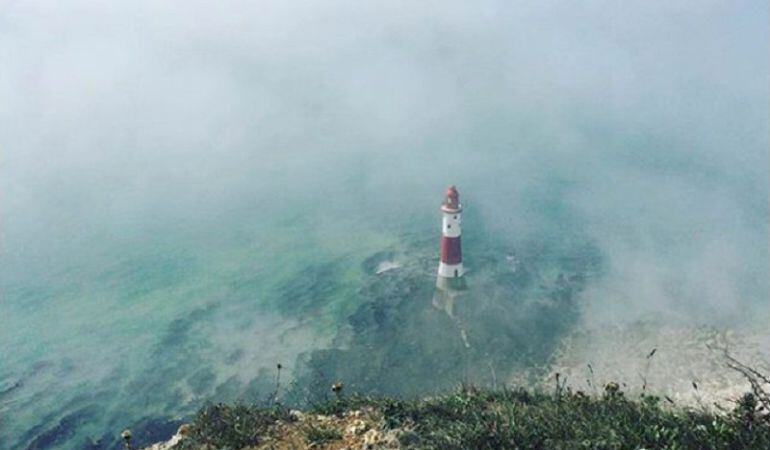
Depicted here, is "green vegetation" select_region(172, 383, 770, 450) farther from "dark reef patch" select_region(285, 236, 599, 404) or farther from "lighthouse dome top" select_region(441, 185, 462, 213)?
"lighthouse dome top" select_region(441, 185, 462, 213)

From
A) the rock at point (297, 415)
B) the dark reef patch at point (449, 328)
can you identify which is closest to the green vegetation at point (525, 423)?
the rock at point (297, 415)

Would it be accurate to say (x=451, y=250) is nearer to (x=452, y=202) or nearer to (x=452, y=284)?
(x=452, y=284)

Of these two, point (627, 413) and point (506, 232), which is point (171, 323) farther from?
point (627, 413)

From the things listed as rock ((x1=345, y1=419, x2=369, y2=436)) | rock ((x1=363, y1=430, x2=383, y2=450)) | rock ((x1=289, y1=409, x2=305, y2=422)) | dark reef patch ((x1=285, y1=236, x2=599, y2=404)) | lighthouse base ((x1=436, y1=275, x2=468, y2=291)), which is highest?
rock ((x1=363, y1=430, x2=383, y2=450))

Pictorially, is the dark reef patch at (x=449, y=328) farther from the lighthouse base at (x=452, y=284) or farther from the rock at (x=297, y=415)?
the rock at (x=297, y=415)

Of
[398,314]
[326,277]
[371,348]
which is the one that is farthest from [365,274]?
[371,348]

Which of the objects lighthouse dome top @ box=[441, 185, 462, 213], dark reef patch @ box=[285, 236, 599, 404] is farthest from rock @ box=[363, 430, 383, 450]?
lighthouse dome top @ box=[441, 185, 462, 213]

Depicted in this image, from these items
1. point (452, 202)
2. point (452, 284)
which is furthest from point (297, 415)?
point (452, 284)

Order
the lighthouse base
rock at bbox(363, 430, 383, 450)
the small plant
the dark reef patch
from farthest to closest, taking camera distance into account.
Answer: the lighthouse base < the dark reef patch < the small plant < rock at bbox(363, 430, 383, 450)
